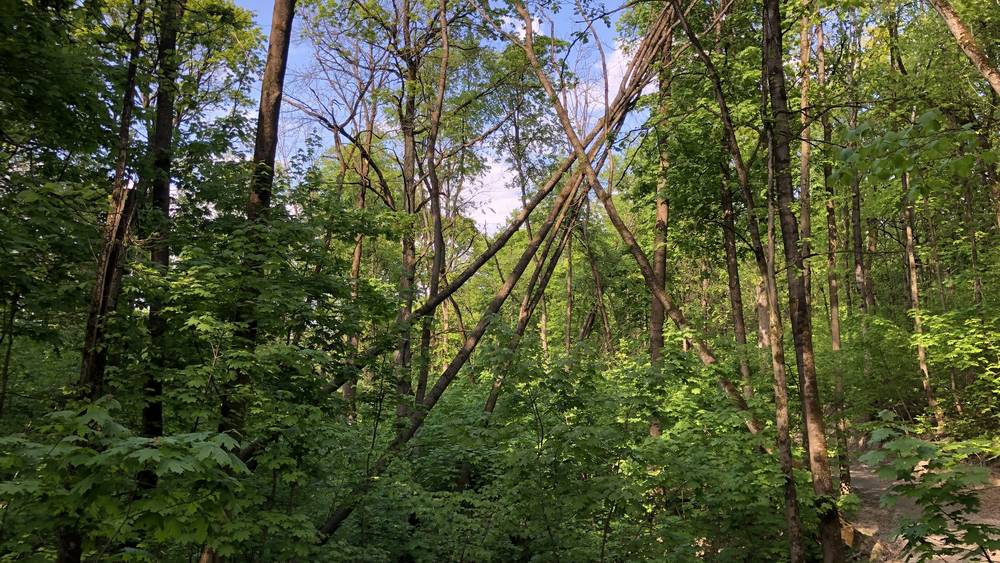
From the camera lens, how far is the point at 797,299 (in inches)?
247

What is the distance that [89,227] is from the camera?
207 inches

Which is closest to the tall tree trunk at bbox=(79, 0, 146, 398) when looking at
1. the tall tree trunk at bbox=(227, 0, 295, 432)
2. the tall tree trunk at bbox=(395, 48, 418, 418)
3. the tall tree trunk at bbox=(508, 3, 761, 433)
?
the tall tree trunk at bbox=(227, 0, 295, 432)

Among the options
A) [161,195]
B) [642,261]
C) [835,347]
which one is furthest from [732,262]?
[161,195]

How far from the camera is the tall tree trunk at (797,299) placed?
6.14 meters

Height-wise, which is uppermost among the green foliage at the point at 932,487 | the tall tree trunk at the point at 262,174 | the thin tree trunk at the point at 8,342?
the tall tree trunk at the point at 262,174

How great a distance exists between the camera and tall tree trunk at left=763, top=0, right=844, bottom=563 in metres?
6.14

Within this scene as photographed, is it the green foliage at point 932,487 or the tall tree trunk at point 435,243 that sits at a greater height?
the tall tree trunk at point 435,243

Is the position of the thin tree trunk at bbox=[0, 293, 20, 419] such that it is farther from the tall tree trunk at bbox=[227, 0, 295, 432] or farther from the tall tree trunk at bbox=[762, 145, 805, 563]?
the tall tree trunk at bbox=[762, 145, 805, 563]

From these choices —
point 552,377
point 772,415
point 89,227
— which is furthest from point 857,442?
point 89,227

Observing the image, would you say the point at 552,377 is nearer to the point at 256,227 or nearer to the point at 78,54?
the point at 256,227

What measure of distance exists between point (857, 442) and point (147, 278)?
19.9m

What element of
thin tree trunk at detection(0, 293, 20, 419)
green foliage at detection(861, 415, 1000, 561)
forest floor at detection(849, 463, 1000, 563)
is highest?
thin tree trunk at detection(0, 293, 20, 419)

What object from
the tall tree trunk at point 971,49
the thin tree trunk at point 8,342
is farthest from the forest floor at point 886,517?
the thin tree trunk at point 8,342

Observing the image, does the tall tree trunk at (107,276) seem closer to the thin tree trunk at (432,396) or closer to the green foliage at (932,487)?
the thin tree trunk at (432,396)
